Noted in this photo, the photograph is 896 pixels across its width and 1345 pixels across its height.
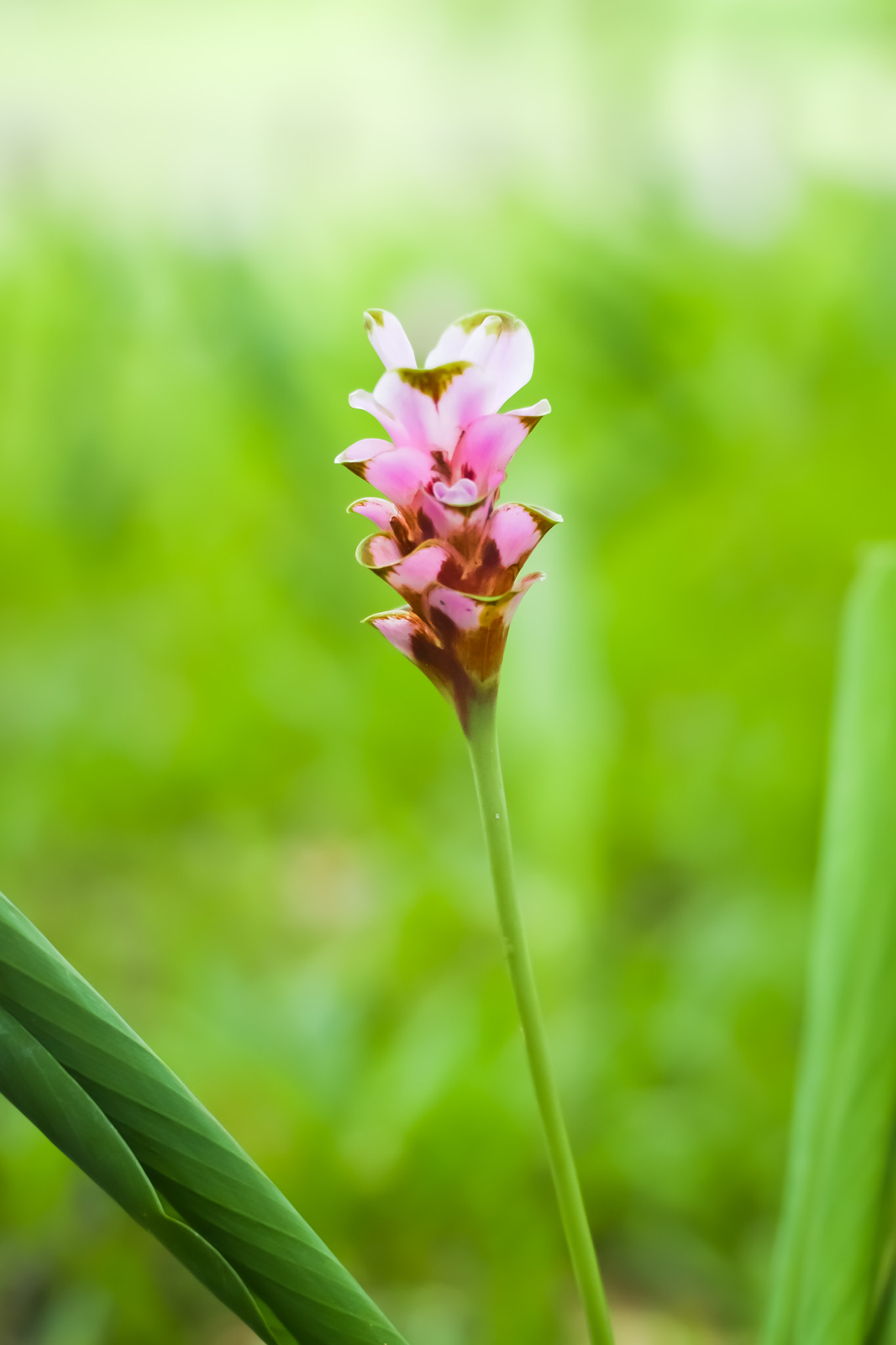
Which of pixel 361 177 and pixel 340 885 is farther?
pixel 361 177

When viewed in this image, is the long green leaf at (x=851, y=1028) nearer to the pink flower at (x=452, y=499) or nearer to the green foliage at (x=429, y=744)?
the pink flower at (x=452, y=499)

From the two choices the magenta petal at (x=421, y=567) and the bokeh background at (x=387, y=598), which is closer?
the magenta petal at (x=421, y=567)

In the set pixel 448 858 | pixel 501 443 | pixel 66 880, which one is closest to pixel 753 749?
pixel 448 858

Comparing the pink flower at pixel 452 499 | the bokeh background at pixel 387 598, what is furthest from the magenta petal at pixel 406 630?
the bokeh background at pixel 387 598

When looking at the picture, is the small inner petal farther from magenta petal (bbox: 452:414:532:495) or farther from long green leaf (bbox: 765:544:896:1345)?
long green leaf (bbox: 765:544:896:1345)

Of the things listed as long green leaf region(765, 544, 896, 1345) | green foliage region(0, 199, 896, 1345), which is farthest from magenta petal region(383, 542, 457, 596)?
green foliage region(0, 199, 896, 1345)

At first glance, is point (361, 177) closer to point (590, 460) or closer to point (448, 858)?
point (590, 460)
